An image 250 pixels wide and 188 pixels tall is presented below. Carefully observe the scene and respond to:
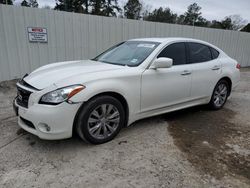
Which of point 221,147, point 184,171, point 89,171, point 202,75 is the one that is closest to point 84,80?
point 89,171

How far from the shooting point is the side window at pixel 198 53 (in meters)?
4.15

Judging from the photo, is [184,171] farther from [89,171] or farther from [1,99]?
[1,99]

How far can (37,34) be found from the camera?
21.4 ft

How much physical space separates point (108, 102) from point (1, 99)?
11.4 ft

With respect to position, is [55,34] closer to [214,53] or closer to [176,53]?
[176,53]

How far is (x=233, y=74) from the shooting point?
4.89 m

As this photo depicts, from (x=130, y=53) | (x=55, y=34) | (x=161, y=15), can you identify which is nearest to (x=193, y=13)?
(x=161, y=15)

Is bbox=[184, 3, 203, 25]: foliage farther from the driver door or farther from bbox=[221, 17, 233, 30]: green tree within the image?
the driver door

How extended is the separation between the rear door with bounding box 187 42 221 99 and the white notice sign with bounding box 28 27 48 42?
4.56 metres

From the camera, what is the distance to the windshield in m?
3.53

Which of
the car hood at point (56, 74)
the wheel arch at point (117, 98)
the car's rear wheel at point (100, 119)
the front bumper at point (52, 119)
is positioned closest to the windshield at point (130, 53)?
the car hood at point (56, 74)

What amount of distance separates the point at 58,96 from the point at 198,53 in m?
2.96

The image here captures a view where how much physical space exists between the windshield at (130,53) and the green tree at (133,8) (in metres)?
29.4

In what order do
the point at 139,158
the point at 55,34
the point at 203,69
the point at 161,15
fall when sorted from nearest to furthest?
the point at 139,158 < the point at 203,69 < the point at 55,34 < the point at 161,15
